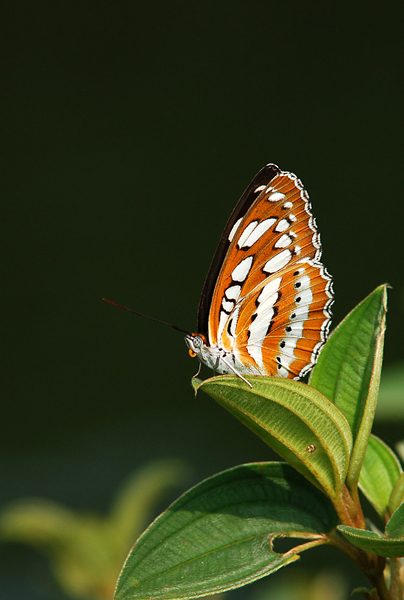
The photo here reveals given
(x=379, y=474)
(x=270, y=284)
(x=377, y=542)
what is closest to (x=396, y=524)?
(x=377, y=542)

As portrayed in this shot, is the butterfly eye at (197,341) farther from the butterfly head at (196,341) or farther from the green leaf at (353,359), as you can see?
the green leaf at (353,359)

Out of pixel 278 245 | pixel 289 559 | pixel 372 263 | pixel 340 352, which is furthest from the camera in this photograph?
pixel 372 263

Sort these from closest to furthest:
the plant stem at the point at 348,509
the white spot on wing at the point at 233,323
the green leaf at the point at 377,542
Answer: the green leaf at the point at 377,542
the plant stem at the point at 348,509
the white spot on wing at the point at 233,323

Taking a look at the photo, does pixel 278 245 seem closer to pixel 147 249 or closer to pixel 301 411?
pixel 301 411

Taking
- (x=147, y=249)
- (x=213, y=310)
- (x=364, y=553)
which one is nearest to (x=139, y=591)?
(x=364, y=553)

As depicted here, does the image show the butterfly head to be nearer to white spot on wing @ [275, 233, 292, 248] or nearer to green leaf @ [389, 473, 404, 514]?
white spot on wing @ [275, 233, 292, 248]

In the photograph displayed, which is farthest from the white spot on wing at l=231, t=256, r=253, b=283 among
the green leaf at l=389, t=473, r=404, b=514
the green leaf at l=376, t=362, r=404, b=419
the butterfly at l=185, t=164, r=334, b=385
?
the green leaf at l=389, t=473, r=404, b=514

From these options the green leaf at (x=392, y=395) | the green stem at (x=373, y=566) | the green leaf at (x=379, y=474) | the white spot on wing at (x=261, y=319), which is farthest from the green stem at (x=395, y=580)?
the white spot on wing at (x=261, y=319)
